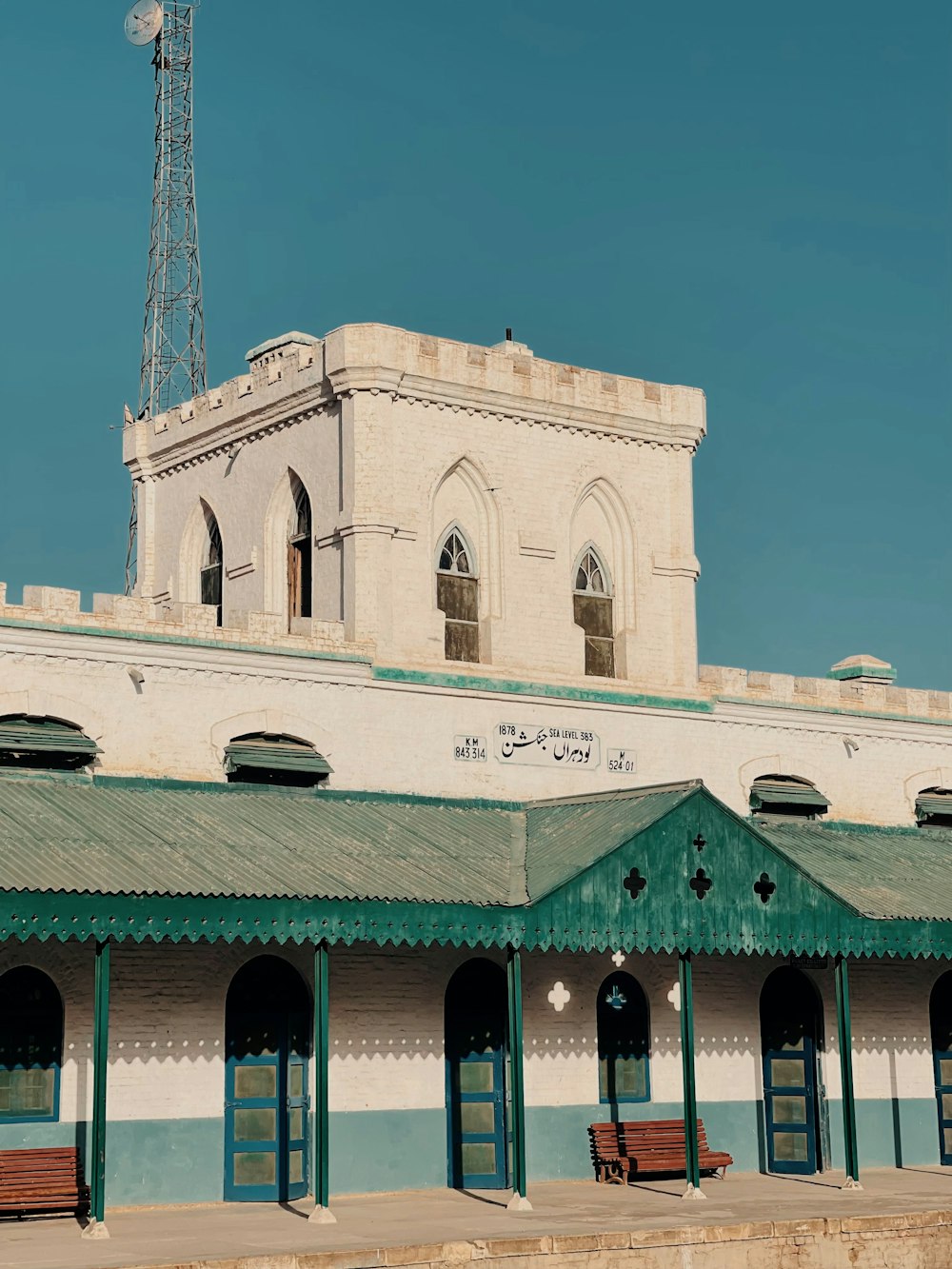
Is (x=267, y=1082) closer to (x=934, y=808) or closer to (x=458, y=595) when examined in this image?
(x=458, y=595)

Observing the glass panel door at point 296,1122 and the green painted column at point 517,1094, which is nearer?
the green painted column at point 517,1094

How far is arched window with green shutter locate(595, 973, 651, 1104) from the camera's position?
26922 mm

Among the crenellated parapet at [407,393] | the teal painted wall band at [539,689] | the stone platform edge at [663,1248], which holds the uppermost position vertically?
the crenellated parapet at [407,393]

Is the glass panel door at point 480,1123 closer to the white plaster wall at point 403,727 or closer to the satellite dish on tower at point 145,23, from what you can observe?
the white plaster wall at point 403,727

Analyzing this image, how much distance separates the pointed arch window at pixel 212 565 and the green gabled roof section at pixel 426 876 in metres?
6.21

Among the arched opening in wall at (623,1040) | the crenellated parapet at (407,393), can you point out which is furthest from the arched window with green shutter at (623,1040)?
the crenellated parapet at (407,393)

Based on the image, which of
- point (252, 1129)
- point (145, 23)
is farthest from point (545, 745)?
point (145, 23)

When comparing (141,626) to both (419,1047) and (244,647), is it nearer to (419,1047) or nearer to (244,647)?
(244,647)

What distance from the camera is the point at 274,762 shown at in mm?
25609

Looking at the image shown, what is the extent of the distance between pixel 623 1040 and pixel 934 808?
765cm

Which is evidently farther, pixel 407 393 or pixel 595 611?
pixel 595 611

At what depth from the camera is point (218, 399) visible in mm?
31141

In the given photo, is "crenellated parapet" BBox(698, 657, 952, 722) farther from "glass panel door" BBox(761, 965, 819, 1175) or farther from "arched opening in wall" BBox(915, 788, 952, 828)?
"glass panel door" BBox(761, 965, 819, 1175)

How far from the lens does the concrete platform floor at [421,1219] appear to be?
1902cm
